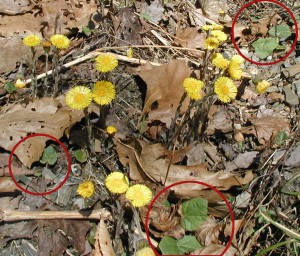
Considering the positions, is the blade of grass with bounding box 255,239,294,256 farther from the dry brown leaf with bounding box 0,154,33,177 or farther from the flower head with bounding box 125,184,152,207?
the dry brown leaf with bounding box 0,154,33,177

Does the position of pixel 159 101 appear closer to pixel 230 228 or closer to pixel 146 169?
pixel 146 169

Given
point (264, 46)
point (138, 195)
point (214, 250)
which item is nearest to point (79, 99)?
point (138, 195)

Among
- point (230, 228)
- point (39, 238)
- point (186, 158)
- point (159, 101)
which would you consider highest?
point (159, 101)

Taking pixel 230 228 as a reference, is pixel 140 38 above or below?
above

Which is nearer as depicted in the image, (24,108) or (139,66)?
(24,108)

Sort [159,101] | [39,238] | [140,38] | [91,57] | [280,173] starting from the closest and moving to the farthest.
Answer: [39,238]
[280,173]
[159,101]
[91,57]
[140,38]

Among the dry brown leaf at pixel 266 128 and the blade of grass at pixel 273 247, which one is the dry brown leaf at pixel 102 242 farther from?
the dry brown leaf at pixel 266 128

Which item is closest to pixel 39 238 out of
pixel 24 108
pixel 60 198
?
A: pixel 60 198
